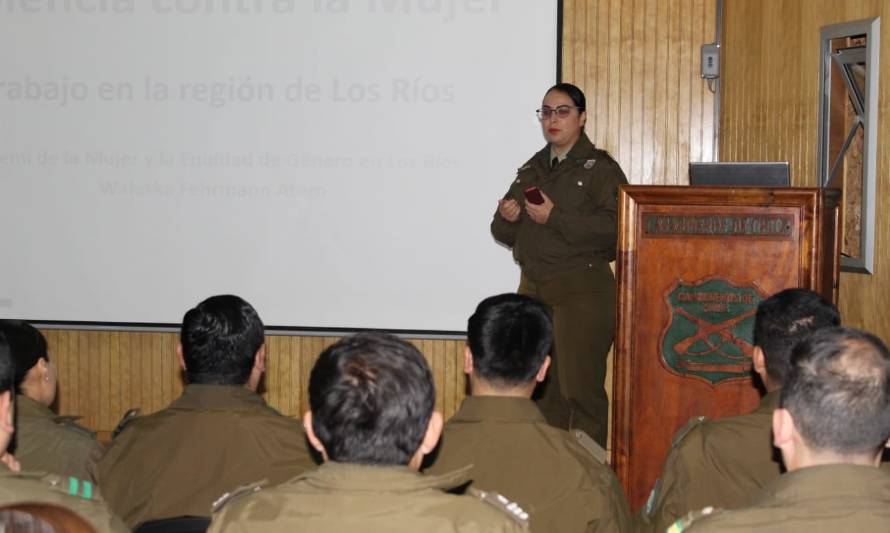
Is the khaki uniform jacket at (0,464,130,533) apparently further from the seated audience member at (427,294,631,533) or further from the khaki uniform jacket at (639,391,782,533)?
the khaki uniform jacket at (639,391,782,533)

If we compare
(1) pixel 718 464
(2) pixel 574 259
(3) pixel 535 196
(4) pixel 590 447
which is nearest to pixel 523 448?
(4) pixel 590 447

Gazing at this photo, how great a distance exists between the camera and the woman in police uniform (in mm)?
4125

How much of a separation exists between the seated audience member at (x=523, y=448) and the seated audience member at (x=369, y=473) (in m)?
0.62

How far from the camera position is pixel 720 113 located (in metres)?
4.77

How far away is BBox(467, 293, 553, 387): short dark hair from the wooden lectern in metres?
0.95

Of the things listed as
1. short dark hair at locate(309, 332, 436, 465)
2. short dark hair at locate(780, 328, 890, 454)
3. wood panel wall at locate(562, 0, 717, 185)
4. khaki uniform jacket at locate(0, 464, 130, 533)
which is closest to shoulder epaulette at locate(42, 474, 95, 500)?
khaki uniform jacket at locate(0, 464, 130, 533)

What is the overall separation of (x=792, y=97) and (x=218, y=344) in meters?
2.78

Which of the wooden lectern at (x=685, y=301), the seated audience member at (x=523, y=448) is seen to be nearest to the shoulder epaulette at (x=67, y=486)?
the seated audience member at (x=523, y=448)

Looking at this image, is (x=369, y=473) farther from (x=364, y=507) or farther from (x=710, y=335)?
(x=710, y=335)

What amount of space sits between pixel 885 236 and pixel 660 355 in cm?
115

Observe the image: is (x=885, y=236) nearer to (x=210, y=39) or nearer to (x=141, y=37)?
(x=210, y=39)

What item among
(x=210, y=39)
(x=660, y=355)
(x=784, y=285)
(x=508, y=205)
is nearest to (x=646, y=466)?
(x=660, y=355)

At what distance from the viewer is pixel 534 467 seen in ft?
6.98

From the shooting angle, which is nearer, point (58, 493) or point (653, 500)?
point (58, 493)
